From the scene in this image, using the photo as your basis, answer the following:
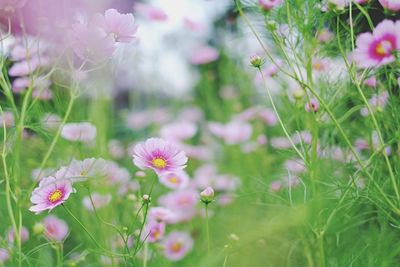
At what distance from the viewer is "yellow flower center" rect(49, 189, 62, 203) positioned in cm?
79

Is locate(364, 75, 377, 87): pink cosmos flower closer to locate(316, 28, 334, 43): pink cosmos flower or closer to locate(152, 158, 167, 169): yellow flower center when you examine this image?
locate(316, 28, 334, 43): pink cosmos flower

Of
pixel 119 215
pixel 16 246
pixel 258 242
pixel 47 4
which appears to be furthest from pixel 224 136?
pixel 16 246

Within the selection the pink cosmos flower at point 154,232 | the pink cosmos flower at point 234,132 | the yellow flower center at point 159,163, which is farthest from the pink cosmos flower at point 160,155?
the pink cosmos flower at point 234,132

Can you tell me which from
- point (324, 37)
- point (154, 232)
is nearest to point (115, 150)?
point (154, 232)

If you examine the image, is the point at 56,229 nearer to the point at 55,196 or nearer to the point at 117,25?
the point at 55,196

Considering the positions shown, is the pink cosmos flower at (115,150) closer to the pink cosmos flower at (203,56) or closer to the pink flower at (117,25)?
the pink cosmos flower at (203,56)

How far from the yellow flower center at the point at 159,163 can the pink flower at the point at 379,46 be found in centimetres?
33

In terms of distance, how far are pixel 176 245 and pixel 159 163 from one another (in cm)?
55

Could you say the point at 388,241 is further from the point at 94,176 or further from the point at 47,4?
the point at 47,4

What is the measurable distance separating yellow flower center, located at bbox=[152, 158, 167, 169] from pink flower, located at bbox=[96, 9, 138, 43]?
0.61ft

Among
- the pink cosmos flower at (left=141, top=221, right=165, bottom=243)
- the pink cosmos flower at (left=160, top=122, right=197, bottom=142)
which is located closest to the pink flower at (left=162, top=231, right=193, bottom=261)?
the pink cosmos flower at (left=141, top=221, right=165, bottom=243)

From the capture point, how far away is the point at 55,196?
80cm

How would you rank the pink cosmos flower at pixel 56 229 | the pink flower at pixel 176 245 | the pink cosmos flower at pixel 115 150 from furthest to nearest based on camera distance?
the pink cosmos flower at pixel 115 150 < the pink flower at pixel 176 245 < the pink cosmos flower at pixel 56 229

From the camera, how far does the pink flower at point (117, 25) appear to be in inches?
32.3
